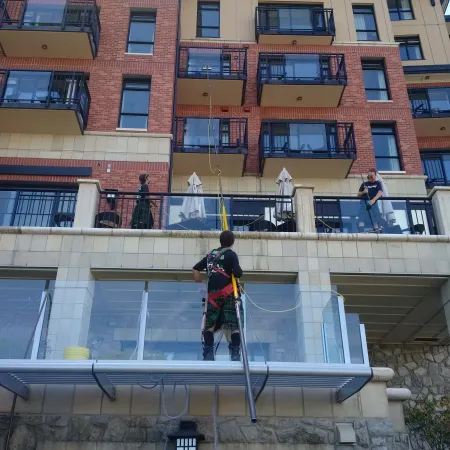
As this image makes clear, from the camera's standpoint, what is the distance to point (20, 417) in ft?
Answer: 28.0

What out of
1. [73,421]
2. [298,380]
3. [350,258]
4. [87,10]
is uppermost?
[87,10]

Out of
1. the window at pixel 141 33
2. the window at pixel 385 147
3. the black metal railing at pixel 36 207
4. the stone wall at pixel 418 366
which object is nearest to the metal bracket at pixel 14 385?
the black metal railing at pixel 36 207

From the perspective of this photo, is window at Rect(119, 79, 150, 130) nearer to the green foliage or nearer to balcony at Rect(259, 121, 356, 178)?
balcony at Rect(259, 121, 356, 178)

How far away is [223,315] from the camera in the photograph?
7.93 metres

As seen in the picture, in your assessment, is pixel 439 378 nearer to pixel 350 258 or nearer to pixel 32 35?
pixel 350 258

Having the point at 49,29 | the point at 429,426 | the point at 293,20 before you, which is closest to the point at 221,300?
the point at 429,426

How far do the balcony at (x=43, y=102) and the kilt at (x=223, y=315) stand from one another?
371 inches

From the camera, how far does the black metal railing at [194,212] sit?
11469 mm

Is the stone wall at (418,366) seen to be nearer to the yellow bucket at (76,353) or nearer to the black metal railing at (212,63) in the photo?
the yellow bucket at (76,353)

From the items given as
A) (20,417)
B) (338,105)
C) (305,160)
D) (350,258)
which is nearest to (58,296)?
(20,417)

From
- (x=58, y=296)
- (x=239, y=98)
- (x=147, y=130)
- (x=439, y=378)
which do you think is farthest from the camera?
(x=239, y=98)

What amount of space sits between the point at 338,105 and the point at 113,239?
10.9 metres

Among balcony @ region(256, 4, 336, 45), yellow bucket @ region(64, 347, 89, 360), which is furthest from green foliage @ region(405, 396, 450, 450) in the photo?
balcony @ region(256, 4, 336, 45)

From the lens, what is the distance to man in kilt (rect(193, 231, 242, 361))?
7781 mm
